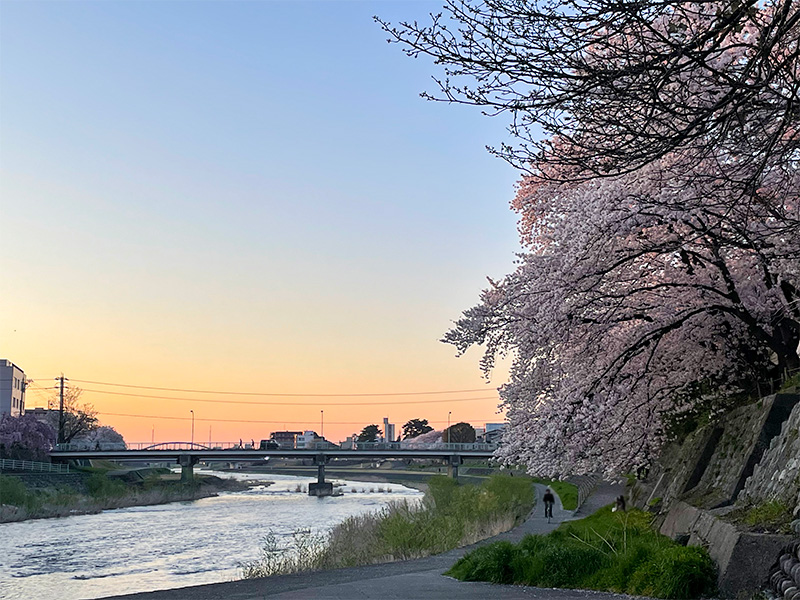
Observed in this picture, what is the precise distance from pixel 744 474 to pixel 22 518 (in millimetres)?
58495

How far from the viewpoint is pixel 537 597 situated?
50.0 feet

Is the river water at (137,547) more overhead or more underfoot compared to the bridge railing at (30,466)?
more underfoot

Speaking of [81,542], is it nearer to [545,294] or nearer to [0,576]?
[0,576]

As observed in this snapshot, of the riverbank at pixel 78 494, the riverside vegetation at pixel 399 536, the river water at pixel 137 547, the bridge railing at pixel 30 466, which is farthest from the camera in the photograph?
the bridge railing at pixel 30 466

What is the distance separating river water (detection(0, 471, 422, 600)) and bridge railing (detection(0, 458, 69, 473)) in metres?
13.4

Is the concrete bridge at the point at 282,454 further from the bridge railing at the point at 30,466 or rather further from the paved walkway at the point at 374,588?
the paved walkway at the point at 374,588

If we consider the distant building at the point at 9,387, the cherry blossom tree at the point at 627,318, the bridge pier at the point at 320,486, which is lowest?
the bridge pier at the point at 320,486

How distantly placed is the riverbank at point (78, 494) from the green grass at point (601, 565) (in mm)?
53320

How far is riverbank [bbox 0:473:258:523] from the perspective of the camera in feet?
220

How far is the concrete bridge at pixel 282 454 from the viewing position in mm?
99750

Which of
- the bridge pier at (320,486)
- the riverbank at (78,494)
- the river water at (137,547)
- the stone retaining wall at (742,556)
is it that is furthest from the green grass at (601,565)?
the bridge pier at (320,486)

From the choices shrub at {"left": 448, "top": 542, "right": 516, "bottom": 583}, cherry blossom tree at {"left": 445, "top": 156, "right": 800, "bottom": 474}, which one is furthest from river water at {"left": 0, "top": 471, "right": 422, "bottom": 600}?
cherry blossom tree at {"left": 445, "top": 156, "right": 800, "bottom": 474}

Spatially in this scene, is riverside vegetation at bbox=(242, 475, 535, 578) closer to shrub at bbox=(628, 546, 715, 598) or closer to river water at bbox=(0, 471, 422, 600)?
river water at bbox=(0, 471, 422, 600)

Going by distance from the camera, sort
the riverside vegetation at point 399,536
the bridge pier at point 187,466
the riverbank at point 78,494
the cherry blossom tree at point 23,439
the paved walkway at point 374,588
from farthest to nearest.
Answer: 1. the bridge pier at point 187,466
2. the cherry blossom tree at point 23,439
3. the riverbank at point 78,494
4. the riverside vegetation at point 399,536
5. the paved walkway at point 374,588
